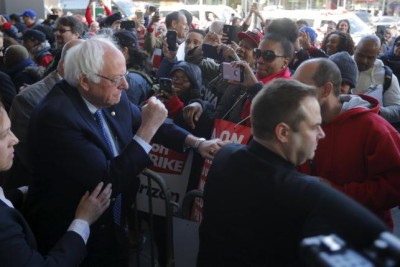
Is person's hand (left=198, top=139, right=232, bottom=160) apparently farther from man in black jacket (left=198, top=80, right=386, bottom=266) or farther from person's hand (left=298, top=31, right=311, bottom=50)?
person's hand (left=298, top=31, right=311, bottom=50)

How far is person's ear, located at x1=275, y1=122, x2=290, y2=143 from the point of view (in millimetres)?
1546

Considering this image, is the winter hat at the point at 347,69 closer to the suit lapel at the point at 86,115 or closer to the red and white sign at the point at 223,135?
the red and white sign at the point at 223,135

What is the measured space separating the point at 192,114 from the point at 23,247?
1.62m

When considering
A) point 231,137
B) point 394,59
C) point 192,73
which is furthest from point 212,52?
point 394,59

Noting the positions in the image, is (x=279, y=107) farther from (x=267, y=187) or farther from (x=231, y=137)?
(x=231, y=137)

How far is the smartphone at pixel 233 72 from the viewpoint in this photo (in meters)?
2.92

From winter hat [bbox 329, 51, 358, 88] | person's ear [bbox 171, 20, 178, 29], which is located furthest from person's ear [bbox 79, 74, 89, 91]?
person's ear [bbox 171, 20, 178, 29]

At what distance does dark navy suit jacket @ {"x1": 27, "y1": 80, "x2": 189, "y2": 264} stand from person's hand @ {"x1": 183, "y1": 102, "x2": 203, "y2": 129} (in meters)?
0.82

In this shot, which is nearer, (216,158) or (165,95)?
(216,158)

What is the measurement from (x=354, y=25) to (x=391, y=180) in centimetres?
1251

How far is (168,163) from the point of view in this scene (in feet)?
9.77

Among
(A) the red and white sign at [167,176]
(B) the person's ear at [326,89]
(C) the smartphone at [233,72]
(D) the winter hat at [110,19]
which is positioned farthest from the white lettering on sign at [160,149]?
(D) the winter hat at [110,19]

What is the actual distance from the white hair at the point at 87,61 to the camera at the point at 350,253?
168 centimetres

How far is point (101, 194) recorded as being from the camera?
203cm
